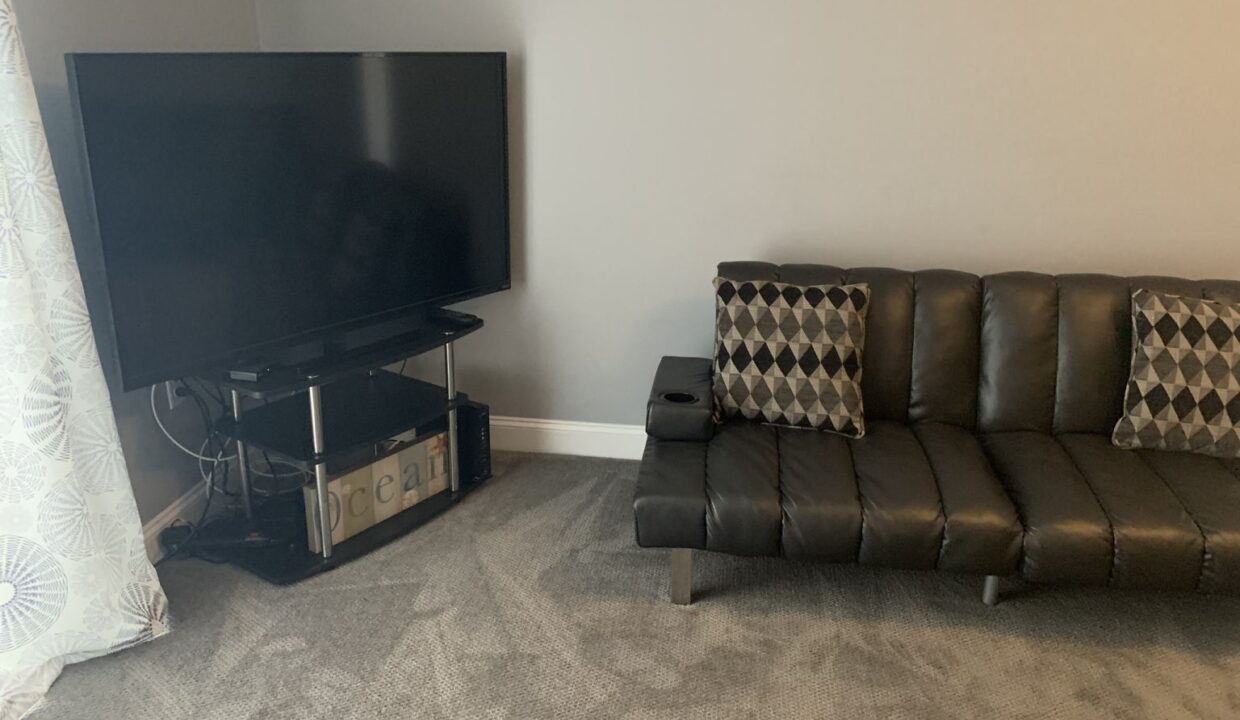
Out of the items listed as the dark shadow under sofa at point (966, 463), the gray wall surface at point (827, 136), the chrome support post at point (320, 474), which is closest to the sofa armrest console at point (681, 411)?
the dark shadow under sofa at point (966, 463)

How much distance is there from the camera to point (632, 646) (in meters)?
2.45

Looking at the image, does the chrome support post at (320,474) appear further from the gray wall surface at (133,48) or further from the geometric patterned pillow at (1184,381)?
the geometric patterned pillow at (1184,381)

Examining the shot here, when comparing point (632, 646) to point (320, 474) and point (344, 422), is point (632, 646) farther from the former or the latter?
point (344, 422)

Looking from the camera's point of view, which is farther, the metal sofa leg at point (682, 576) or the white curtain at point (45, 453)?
the metal sofa leg at point (682, 576)

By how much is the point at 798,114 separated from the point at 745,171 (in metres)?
0.26

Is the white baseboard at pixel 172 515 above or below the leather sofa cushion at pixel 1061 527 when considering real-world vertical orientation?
below

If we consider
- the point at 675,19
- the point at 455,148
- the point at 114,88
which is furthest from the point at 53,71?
the point at 675,19

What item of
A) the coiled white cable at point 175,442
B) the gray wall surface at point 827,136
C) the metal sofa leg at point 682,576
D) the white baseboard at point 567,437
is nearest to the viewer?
the metal sofa leg at point 682,576

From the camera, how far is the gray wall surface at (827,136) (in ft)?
9.68

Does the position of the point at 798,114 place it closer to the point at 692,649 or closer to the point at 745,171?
the point at 745,171

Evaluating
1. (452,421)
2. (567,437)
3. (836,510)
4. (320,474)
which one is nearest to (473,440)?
(452,421)

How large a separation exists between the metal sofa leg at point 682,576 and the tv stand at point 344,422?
3.02ft

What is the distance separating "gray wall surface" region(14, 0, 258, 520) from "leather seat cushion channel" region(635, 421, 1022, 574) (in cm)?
151

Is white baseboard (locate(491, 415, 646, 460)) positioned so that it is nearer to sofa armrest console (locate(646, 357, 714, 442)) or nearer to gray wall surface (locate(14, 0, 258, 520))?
sofa armrest console (locate(646, 357, 714, 442))
